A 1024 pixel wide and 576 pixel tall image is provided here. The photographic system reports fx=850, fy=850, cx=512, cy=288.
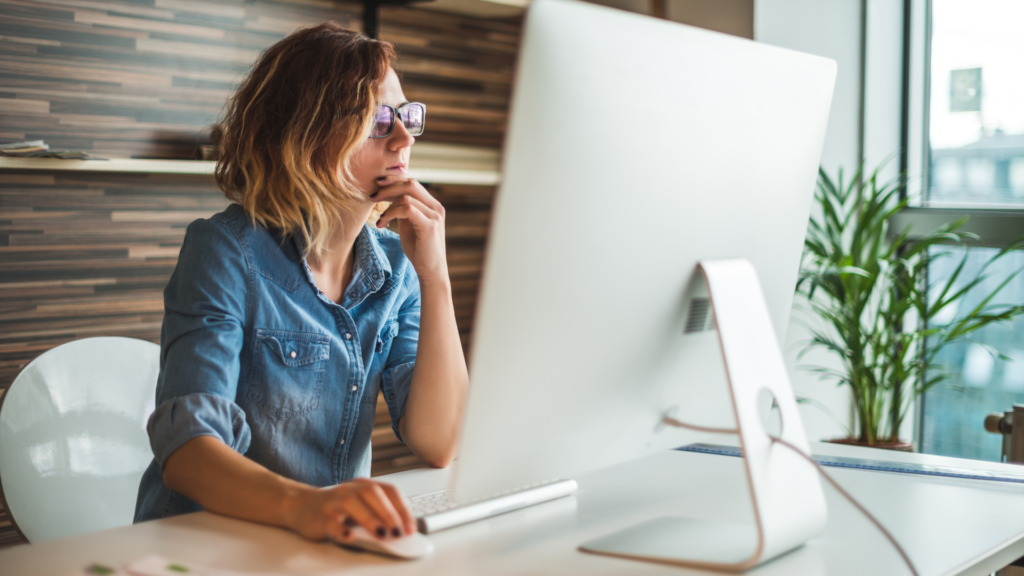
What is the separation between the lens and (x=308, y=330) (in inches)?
49.6

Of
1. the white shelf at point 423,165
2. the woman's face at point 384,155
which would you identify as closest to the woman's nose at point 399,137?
the woman's face at point 384,155

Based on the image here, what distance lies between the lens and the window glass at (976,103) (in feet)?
9.17

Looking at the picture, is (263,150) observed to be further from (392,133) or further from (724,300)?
(724,300)

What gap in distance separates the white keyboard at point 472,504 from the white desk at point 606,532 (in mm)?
12

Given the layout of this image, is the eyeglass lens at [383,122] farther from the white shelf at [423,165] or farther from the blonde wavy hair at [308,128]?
the white shelf at [423,165]

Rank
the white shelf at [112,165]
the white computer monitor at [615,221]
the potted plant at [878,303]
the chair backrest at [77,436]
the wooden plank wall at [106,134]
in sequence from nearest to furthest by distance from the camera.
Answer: the white computer monitor at [615,221]
the chair backrest at [77,436]
the white shelf at [112,165]
the wooden plank wall at [106,134]
the potted plant at [878,303]

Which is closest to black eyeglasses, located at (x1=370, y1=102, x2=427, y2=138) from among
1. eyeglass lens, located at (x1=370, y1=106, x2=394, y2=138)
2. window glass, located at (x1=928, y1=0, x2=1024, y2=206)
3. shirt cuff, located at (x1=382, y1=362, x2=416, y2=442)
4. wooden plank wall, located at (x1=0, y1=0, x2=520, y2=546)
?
eyeglass lens, located at (x1=370, y1=106, x2=394, y2=138)

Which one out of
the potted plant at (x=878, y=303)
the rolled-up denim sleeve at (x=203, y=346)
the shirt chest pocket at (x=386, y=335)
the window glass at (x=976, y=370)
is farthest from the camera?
the window glass at (x=976, y=370)

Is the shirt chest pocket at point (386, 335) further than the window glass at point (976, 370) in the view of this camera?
No

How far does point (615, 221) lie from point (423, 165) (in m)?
1.84

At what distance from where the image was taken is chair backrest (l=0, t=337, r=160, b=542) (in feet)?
4.23

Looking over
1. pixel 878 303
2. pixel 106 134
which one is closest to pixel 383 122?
pixel 106 134

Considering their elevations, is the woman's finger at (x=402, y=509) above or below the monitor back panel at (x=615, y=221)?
below

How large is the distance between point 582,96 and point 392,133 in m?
0.66
